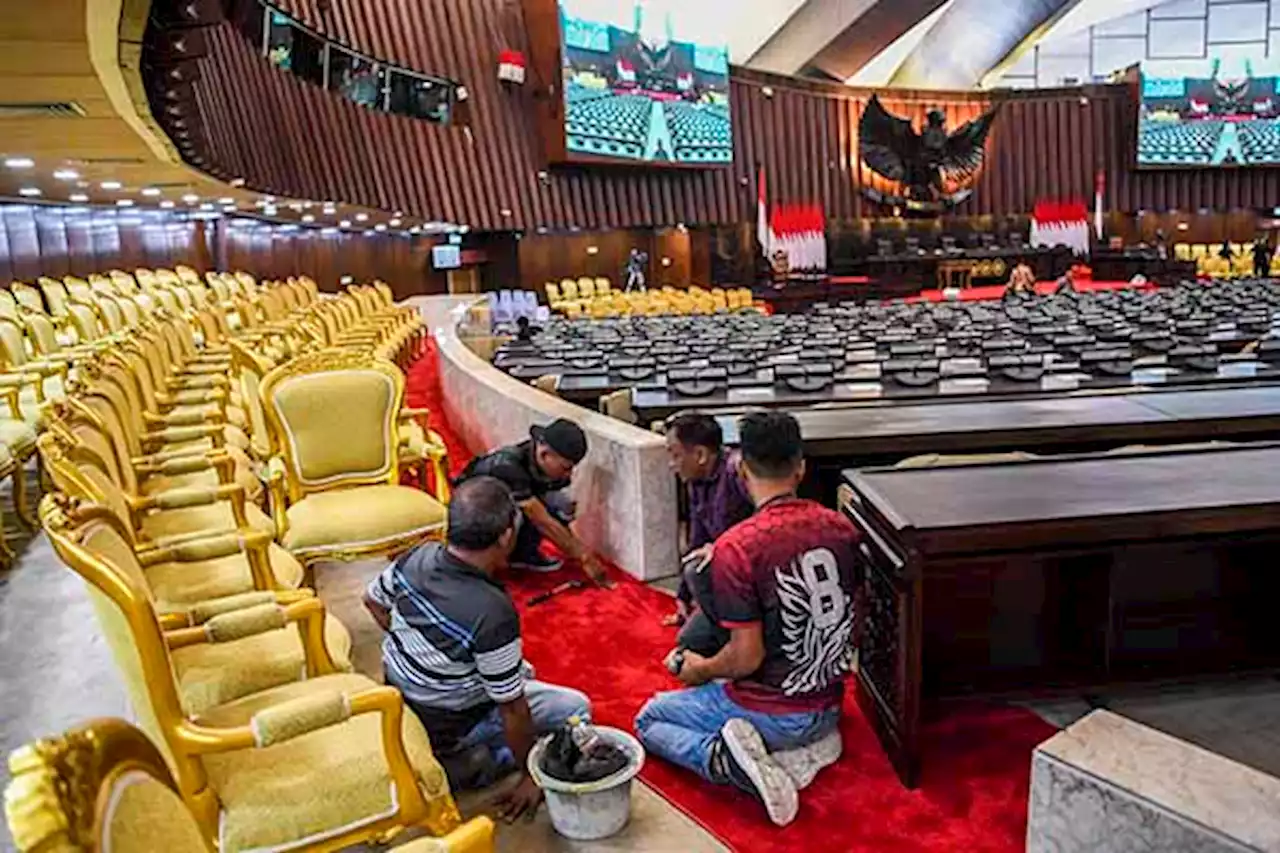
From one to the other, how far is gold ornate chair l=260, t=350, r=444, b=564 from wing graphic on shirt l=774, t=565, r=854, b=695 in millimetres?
1514

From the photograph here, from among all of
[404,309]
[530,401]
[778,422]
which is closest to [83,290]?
[404,309]

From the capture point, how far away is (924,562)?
2.21 metres

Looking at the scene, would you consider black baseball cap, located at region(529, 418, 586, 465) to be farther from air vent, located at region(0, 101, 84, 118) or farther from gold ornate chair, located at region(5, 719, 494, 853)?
air vent, located at region(0, 101, 84, 118)

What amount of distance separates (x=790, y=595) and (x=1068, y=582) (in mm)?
841

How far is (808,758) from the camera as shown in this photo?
2.29 meters

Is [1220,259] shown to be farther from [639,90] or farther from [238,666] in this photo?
[238,666]

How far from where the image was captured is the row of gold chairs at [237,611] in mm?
1209

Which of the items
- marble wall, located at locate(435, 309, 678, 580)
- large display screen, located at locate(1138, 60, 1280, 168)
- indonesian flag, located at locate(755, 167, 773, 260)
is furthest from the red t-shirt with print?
large display screen, located at locate(1138, 60, 1280, 168)

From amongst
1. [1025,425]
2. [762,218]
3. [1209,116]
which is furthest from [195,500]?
[1209,116]

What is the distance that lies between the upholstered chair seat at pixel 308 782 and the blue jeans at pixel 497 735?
1.04 ft

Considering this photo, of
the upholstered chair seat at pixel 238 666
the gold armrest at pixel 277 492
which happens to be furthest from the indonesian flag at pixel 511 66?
the upholstered chair seat at pixel 238 666

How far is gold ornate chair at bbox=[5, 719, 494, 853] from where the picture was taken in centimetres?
81

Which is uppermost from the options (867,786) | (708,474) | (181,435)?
(181,435)

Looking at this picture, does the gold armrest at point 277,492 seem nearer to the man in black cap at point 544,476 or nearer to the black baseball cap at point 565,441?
the man in black cap at point 544,476
